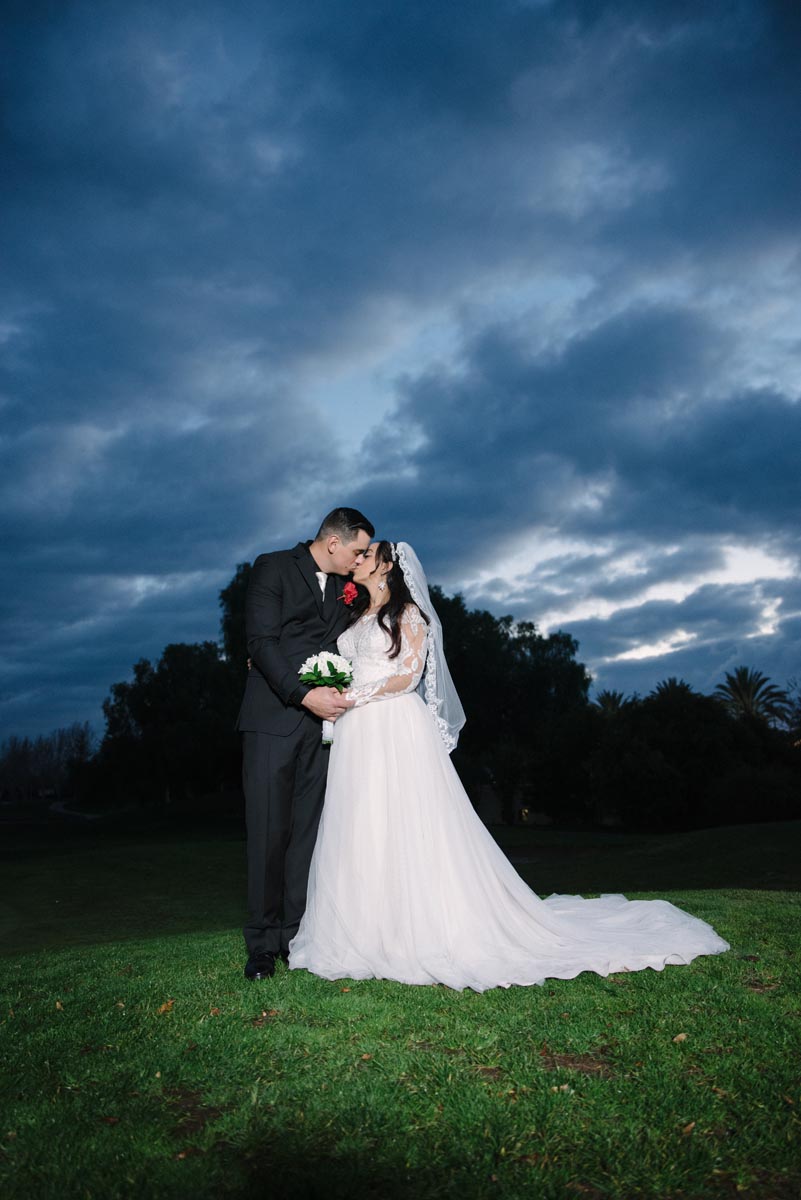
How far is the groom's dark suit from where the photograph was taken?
604cm

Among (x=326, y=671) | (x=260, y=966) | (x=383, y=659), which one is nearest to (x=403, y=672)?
(x=383, y=659)

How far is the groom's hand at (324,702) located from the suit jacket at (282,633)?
0.06 metres

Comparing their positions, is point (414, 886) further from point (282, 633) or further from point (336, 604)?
point (336, 604)

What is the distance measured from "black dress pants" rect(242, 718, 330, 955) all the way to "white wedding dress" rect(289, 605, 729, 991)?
21 cm

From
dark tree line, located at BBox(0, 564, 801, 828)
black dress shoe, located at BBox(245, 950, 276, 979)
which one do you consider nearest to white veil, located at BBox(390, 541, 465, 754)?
black dress shoe, located at BBox(245, 950, 276, 979)

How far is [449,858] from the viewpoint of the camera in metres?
5.82

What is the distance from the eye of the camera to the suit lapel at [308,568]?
21.1 ft

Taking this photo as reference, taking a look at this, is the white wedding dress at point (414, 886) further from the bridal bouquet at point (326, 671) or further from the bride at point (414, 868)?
the bridal bouquet at point (326, 671)

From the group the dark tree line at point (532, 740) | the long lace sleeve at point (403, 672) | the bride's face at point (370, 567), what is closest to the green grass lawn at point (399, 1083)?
the long lace sleeve at point (403, 672)

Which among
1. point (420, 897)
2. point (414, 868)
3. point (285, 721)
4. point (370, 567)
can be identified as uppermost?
point (370, 567)

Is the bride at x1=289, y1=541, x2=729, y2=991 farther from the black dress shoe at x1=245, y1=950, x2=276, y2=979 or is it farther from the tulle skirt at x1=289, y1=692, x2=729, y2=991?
the black dress shoe at x1=245, y1=950, x2=276, y2=979

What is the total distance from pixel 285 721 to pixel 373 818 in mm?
972

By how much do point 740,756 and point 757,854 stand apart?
18.5 metres

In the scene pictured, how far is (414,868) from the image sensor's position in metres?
5.73
